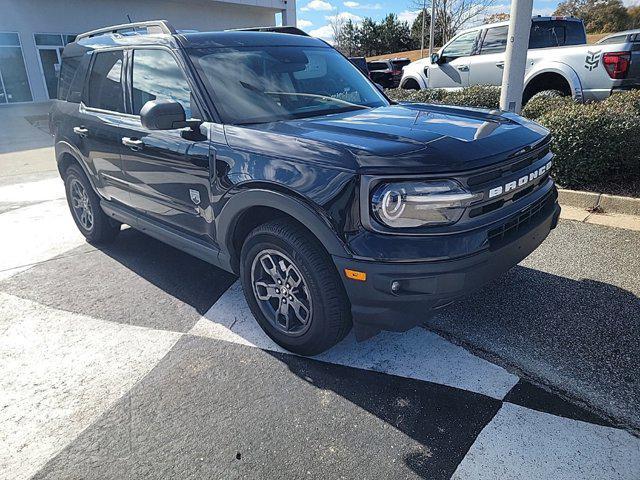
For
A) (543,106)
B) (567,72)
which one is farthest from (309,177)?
(567,72)

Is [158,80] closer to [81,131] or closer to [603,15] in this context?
[81,131]

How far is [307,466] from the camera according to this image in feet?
7.00

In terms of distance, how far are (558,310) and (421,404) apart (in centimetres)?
137

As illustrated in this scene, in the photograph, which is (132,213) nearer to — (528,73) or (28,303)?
(28,303)

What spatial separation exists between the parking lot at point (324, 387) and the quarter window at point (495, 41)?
6.27 metres

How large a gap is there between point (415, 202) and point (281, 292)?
1.02 m

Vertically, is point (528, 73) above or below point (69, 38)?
below

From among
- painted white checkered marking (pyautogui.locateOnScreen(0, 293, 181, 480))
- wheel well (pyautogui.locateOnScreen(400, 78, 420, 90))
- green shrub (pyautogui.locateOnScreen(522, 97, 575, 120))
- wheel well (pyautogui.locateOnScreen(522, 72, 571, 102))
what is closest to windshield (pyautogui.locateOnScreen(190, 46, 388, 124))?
painted white checkered marking (pyautogui.locateOnScreen(0, 293, 181, 480))

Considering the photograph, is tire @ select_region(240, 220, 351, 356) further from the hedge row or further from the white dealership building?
the white dealership building

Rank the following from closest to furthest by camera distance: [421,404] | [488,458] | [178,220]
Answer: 1. [488,458]
2. [421,404]
3. [178,220]

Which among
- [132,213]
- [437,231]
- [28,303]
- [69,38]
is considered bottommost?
[28,303]

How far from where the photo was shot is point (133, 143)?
3578 mm

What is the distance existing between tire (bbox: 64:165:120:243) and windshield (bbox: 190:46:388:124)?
2.14m

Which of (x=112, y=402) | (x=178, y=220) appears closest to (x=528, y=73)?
(x=178, y=220)
